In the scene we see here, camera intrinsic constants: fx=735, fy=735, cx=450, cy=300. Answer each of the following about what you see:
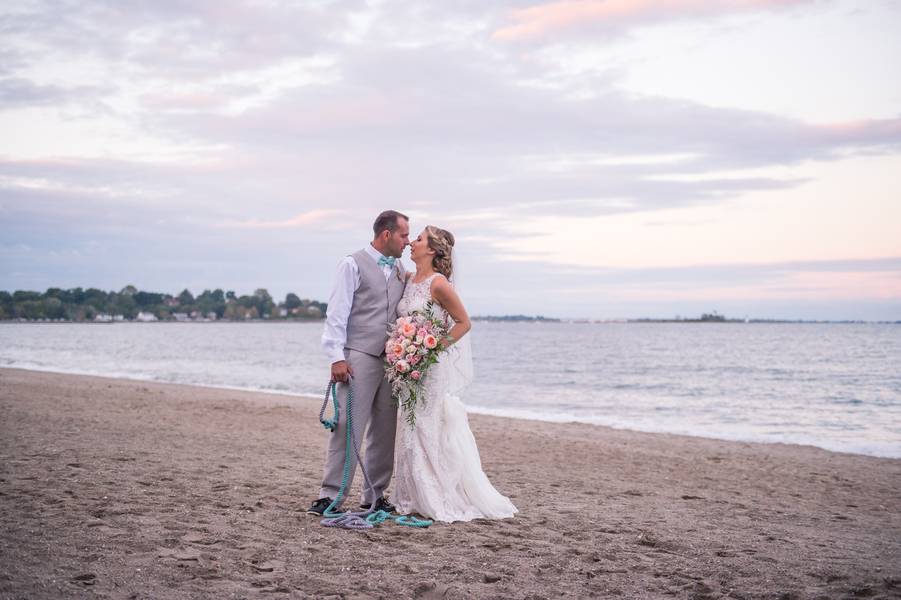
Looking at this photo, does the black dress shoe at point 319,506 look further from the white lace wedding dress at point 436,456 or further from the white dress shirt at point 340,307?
the white dress shirt at point 340,307

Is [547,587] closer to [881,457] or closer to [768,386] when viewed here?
[881,457]

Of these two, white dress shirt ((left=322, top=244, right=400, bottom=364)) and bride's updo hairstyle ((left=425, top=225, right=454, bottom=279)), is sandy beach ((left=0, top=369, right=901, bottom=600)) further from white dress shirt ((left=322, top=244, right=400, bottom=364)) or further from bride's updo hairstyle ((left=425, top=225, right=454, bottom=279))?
bride's updo hairstyle ((left=425, top=225, right=454, bottom=279))

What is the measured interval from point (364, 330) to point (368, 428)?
2.82 ft

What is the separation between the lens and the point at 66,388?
1866cm

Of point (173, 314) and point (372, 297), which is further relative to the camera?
point (173, 314)

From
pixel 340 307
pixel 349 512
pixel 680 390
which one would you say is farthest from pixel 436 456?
pixel 680 390

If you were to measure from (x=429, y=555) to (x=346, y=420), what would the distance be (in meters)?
1.34

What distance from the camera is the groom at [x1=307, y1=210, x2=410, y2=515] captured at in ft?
18.4

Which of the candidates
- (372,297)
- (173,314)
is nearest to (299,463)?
(372,297)

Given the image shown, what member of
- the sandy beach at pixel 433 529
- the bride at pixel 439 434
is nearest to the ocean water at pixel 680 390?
the sandy beach at pixel 433 529

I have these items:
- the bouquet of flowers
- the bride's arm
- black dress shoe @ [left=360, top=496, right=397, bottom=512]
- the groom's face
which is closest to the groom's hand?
the bouquet of flowers

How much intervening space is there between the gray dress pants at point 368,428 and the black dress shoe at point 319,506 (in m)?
0.04

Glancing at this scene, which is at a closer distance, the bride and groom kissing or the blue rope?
the blue rope

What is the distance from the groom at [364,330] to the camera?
18.4ft
